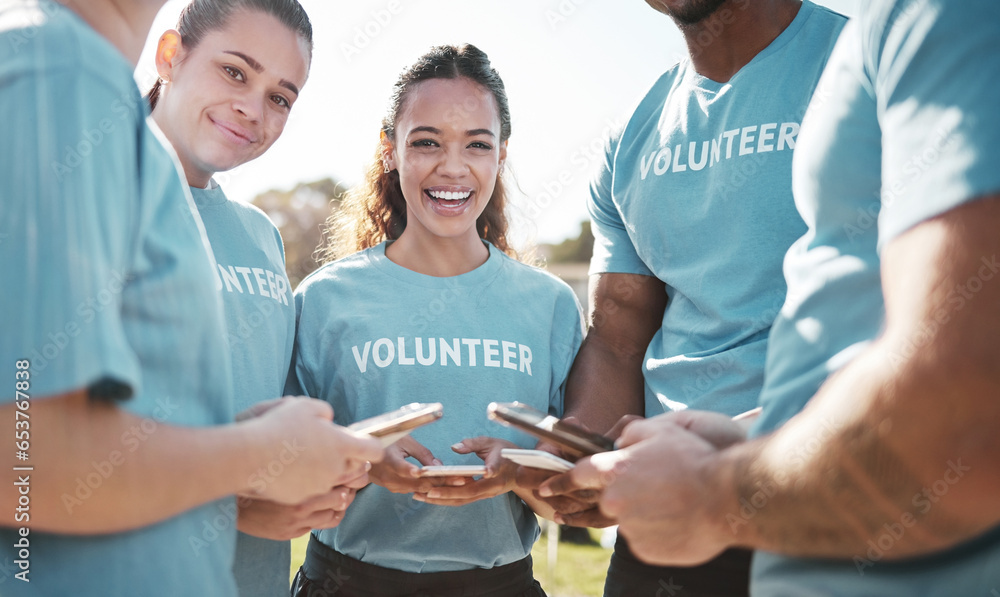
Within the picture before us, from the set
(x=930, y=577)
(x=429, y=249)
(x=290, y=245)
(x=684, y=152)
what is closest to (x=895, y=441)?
(x=930, y=577)

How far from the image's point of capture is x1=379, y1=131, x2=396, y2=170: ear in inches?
133

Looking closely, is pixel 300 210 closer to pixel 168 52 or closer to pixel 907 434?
pixel 168 52

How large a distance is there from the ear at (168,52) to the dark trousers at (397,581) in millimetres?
1849

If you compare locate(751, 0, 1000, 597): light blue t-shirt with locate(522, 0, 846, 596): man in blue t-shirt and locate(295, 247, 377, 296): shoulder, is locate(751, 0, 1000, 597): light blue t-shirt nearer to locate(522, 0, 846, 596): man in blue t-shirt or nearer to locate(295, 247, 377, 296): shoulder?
locate(522, 0, 846, 596): man in blue t-shirt

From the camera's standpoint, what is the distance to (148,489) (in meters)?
1.24

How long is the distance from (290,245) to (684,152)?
28018 mm

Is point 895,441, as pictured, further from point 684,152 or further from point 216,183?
point 216,183

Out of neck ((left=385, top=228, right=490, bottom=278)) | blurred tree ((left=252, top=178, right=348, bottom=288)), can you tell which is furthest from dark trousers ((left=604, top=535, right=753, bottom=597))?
blurred tree ((left=252, top=178, right=348, bottom=288))

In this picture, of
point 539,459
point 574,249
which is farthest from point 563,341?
point 574,249

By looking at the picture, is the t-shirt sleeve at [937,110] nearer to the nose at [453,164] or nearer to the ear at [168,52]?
the nose at [453,164]

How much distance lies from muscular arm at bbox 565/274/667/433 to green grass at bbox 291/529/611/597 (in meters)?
6.06

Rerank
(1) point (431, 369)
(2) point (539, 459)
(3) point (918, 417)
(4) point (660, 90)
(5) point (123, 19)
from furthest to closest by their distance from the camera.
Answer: (4) point (660, 90), (1) point (431, 369), (2) point (539, 459), (5) point (123, 19), (3) point (918, 417)

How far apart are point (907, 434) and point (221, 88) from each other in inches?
94.8

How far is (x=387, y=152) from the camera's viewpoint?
3418 mm
